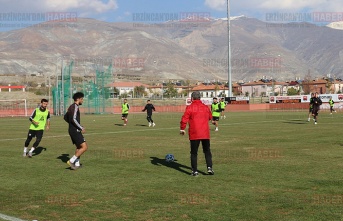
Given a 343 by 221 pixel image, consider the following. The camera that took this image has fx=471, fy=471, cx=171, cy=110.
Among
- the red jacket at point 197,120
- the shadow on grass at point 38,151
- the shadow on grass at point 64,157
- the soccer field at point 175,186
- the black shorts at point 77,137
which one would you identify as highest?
the red jacket at point 197,120

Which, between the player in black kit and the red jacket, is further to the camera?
the player in black kit

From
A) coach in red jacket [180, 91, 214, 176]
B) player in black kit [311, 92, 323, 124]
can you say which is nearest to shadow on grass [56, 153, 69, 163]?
coach in red jacket [180, 91, 214, 176]

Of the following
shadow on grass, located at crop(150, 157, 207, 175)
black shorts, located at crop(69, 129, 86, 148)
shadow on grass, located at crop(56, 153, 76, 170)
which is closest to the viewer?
shadow on grass, located at crop(150, 157, 207, 175)

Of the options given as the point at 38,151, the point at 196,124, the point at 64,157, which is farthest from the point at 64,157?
the point at 196,124

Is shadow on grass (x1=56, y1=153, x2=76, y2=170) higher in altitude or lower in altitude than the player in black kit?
lower

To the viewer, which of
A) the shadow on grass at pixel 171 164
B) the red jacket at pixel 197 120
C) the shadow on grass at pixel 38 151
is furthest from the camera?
the shadow on grass at pixel 38 151

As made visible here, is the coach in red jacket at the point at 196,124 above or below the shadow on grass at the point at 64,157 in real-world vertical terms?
above

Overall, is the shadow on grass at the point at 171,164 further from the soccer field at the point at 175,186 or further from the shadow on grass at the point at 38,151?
the shadow on grass at the point at 38,151

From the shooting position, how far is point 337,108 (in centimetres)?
6203

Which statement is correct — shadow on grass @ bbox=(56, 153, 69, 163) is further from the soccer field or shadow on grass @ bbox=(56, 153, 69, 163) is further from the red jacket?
the red jacket

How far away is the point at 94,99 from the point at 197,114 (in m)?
49.6

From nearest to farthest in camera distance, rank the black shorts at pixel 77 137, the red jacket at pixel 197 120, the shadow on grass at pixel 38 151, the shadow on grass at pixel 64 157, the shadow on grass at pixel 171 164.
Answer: the red jacket at pixel 197 120, the shadow on grass at pixel 171 164, the black shorts at pixel 77 137, the shadow on grass at pixel 64 157, the shadow on grass at pixel 38 151

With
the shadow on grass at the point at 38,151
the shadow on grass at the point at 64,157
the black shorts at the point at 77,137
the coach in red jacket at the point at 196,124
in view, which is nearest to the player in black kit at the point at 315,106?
the shadow on grass at the point at 38,151

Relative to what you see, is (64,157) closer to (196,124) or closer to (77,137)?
(77,137)
